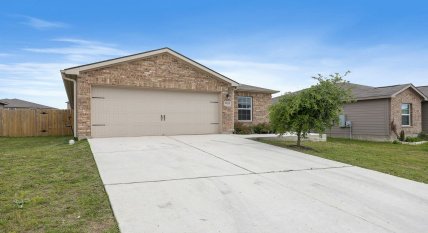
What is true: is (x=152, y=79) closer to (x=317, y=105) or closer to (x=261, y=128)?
(x=261, y=128)

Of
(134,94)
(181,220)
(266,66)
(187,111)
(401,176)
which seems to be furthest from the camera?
(266,66)

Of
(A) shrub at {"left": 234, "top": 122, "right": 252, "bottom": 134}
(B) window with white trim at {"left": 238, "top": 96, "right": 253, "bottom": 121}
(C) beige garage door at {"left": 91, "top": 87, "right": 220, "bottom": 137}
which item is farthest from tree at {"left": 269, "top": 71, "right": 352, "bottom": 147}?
(B) window with white trim at {"left": 238, "top": 96, "right": 253, "bottom": 121}

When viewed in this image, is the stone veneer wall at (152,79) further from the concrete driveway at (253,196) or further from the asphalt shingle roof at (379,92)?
the asphalt shingle roof at (379,92)

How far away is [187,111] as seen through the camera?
1425cm

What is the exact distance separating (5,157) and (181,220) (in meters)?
7.25

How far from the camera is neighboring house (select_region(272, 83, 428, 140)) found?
18.7 m

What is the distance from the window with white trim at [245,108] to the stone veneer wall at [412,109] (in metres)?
9.43

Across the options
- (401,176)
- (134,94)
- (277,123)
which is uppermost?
(134,94)

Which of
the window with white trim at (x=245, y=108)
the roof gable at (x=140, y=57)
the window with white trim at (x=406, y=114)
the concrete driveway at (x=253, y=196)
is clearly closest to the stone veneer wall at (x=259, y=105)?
the window with white trim at (x=245, y=108)

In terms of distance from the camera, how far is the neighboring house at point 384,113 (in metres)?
18.7

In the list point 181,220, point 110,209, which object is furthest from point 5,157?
point 181,220

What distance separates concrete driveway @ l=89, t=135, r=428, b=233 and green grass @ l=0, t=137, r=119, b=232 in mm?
229

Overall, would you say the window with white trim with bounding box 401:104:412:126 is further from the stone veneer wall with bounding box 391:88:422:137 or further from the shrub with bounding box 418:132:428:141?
the shrub with bounding box 418:132:428:141

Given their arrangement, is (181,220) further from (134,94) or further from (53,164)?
(134,94)
